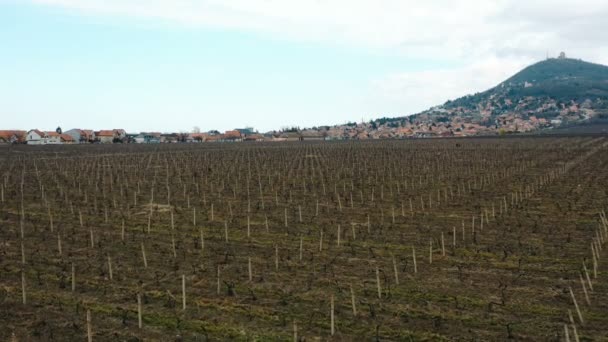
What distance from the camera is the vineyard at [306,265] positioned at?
10555 millimetres

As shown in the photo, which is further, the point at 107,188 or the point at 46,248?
the point at 107,188

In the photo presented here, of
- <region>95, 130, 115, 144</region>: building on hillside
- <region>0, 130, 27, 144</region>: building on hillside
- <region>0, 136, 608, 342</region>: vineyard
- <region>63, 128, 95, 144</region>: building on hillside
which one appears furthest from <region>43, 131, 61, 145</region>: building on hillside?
<region>0, 136, 608, 342</region>: vineyard

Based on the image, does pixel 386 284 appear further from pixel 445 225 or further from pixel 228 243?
pixel 445 225

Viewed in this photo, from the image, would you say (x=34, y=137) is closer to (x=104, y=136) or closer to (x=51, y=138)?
(x=51, y=138)

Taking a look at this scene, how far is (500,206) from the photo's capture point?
2444 cm

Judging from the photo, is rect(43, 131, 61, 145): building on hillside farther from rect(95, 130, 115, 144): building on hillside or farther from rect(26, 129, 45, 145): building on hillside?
rect(95, 130, 115, 144): building on hillside

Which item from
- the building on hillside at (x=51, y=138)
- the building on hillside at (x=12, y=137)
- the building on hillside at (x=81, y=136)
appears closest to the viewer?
the building on hillside at (x=12, y=137)

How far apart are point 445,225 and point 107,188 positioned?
21609 millimetres

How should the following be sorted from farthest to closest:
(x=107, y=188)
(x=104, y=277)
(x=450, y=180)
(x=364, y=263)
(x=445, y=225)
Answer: (x=450, y=180)
(x=107, y=188)
(x=445, y=225)
(x=364, y=263)
(x=104, y=277)

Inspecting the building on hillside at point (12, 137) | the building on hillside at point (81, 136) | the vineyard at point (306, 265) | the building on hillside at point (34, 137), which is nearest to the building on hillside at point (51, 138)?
the building on hillside at point (34, 137)

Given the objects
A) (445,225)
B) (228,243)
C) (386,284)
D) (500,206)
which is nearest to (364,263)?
(386,284)

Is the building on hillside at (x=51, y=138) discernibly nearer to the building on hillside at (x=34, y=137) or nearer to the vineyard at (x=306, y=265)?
the building on hillside at (x=34, y=137)

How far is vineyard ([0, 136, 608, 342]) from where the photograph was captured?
1055 centimetres

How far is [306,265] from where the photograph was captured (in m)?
14.8
